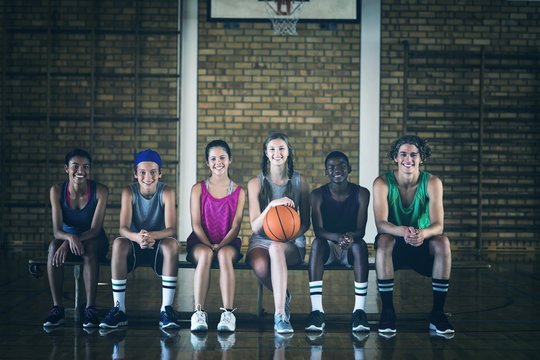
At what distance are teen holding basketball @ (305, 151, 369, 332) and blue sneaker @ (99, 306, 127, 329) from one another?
3.62 feet

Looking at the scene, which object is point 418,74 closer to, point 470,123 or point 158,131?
point 470,123

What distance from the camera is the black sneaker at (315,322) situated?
398 centimetres

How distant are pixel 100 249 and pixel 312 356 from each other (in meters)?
1.51

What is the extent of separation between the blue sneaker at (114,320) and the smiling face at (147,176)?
72 cm

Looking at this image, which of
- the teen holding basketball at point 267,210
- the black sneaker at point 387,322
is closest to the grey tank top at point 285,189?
the teen holding basketball at point 267,210

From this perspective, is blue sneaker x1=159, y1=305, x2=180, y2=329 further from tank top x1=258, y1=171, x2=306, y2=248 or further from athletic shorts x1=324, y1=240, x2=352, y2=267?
athletic shorts x1=324, y1=240, x2=352, y2=267

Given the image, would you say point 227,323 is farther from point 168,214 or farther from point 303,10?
point 303,10

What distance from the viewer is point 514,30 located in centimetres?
855

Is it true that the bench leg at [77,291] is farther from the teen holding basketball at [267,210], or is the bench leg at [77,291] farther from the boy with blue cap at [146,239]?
the teen holding basketball at [267,210]

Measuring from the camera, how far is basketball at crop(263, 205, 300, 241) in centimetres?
402

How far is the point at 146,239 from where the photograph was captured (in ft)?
13.5

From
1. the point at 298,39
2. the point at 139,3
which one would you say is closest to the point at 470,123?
the point at 298,39

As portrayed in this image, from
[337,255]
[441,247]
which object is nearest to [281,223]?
[337,255]

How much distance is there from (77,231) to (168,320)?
80cm
